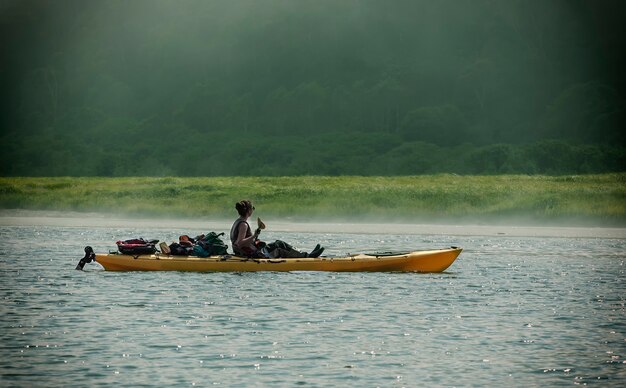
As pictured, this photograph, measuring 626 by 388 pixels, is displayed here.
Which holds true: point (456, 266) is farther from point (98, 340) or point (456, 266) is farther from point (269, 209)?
point (269, 209)

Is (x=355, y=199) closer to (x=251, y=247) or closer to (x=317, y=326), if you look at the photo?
(x=251, y=247)

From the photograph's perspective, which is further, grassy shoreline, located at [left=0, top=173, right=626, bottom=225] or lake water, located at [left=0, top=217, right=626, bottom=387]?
grassy shoreline, located at [left=0, top=173, right=626, bottom=225]

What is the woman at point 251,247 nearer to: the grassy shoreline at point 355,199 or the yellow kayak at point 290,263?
the yellow kayak at point 290,263

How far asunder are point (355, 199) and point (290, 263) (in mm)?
36742

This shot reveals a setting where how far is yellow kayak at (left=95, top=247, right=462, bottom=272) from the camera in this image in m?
29.5

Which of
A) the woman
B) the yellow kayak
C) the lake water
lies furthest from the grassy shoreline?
the woman

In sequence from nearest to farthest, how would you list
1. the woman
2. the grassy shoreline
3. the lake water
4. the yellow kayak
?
the lake water → the woman → the yellow kayak → the grassy shoreline

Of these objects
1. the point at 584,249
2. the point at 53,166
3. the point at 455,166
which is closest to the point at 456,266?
the point at 584,249

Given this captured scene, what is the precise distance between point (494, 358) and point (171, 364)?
17.7ft

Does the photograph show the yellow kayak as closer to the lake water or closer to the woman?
the woman

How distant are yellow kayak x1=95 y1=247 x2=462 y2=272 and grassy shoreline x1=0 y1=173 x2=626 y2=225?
26.4 metres

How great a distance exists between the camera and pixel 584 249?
43062 mm

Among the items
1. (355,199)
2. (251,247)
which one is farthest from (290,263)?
(355,199)

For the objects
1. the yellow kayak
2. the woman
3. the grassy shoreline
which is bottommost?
the yellow kayak
